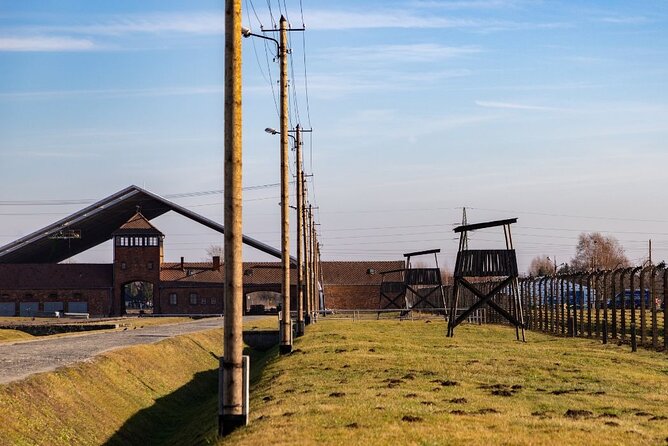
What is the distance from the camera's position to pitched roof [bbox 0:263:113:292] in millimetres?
110688

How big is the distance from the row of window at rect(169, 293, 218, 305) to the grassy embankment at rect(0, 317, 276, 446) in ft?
239

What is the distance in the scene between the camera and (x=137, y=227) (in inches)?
4419

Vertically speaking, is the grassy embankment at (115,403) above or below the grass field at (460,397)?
below

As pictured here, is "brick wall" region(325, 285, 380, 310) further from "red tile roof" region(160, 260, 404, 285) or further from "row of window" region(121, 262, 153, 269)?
"row of window" region(121, 262, 153, 269)

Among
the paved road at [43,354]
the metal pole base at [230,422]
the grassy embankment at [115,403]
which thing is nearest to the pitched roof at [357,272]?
the paved road at [43,354]

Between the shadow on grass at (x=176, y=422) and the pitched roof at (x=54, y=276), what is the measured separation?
76421 millimetres

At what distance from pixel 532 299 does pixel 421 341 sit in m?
17.4

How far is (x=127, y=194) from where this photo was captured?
355 ft

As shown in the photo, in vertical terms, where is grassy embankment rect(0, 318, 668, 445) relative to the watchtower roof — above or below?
below

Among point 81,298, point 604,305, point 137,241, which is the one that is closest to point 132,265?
point 137,241

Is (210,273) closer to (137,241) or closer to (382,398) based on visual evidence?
(137,241)

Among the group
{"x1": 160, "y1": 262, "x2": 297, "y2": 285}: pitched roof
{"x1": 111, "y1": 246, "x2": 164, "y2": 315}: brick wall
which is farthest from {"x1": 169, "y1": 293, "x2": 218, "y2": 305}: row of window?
{"x1": 111, "y1": 246, "x2": 164, "y2": 315}: brick wall

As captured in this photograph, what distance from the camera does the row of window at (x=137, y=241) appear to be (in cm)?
11181

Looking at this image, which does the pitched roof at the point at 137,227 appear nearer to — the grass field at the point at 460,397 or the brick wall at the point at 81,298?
the brick wall at the point at 81,298
